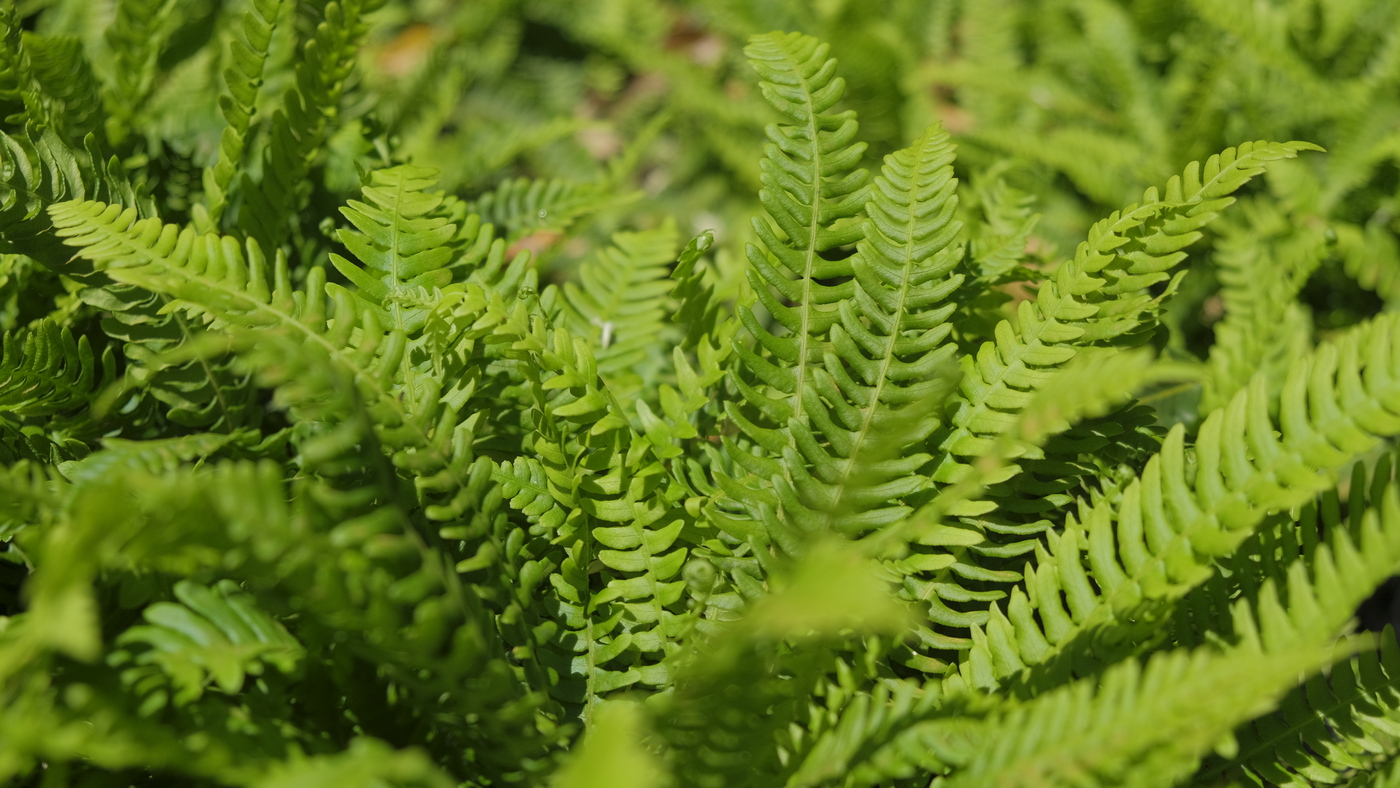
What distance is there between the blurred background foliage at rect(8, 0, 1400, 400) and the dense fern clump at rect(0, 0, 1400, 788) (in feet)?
0.16

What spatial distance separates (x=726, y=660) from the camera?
27.5 inches

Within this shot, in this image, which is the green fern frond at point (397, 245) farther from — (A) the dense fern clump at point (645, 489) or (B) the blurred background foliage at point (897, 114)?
(B) the blurred background foliage at point (897, 114)

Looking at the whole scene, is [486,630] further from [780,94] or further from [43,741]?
[780,94]

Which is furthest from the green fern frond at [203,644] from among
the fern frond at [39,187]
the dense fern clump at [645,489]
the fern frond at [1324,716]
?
the fern frond at [1324,716]

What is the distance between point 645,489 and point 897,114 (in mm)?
1830

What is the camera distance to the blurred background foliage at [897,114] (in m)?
1.48

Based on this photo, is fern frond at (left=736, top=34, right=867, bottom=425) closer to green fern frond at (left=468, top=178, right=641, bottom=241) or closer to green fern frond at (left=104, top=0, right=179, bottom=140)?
green fern frond at (left=468, top=178, right=641, bottom=241)

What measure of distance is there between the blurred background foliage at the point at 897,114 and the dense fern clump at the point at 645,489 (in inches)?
1.9

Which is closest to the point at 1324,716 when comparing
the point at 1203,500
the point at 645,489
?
the point at 1203,500

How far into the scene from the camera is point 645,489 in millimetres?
1024

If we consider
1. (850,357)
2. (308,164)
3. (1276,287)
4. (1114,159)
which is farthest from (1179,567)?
(1114,159)

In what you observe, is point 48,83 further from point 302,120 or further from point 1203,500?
point 1203,500

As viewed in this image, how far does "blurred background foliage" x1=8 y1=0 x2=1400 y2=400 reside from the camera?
4.87ft

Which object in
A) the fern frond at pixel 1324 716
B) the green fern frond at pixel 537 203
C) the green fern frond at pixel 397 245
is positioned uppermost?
the green fern frond at pixel 397 245
